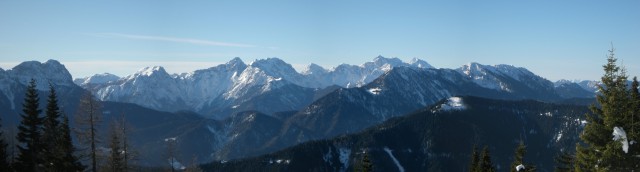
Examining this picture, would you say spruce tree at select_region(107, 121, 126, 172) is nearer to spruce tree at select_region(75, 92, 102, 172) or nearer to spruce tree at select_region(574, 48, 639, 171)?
spruce tree at select_region(75, 92, 102, 172)

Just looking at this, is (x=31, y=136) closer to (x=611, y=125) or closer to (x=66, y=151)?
(x=66, y=151)

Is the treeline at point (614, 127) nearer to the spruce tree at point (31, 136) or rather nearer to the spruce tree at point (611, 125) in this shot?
the spruce tree at point (611, 125)

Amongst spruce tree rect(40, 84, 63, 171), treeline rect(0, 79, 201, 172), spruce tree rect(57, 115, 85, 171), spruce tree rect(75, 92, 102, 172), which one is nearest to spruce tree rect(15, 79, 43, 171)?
treeline rect(0, 79, 201, 172)

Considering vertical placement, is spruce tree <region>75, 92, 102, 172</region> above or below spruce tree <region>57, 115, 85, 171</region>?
above

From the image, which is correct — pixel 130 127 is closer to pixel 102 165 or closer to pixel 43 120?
pixel 102 165

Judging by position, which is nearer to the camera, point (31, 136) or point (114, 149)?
point (114, 149)

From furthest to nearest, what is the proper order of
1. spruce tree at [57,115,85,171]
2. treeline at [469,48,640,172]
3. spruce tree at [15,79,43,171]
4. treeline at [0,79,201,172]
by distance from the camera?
1. spruce tree at [15,79,43,171]
2. treeline at [0,79,201,172]
3. spruce tree at [57,115,85,171]
4. treeline at [469,48,640,172]

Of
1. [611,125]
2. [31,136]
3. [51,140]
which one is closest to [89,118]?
[51,140]

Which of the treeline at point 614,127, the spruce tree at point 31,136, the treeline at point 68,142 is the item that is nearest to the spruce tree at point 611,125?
the treeline at point 614,127
